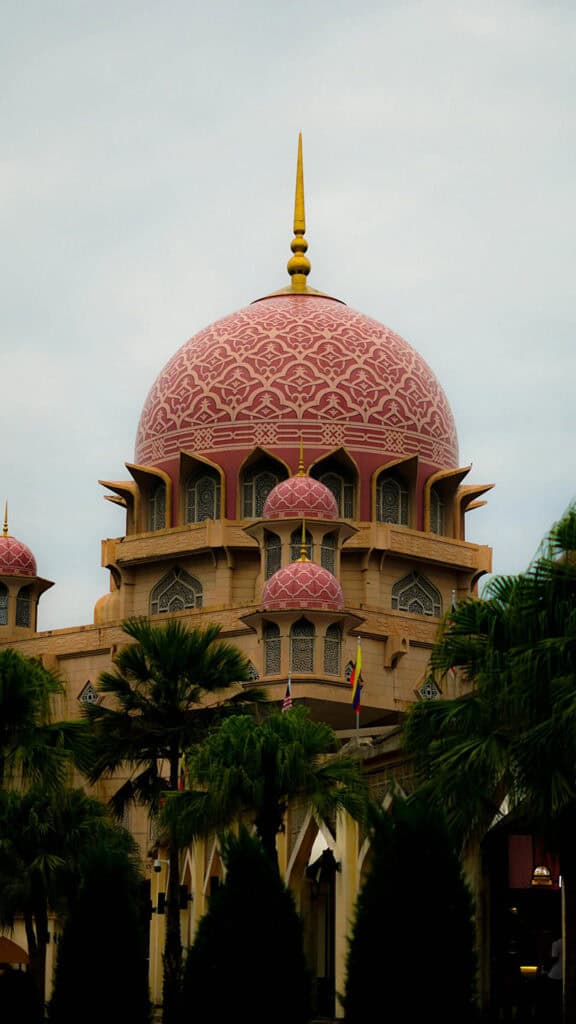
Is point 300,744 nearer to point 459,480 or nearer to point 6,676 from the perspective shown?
point 6,676

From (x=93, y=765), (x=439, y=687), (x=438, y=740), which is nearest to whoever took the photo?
(x=438, y=740)

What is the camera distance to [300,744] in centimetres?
2717

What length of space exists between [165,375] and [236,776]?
25.7 meters

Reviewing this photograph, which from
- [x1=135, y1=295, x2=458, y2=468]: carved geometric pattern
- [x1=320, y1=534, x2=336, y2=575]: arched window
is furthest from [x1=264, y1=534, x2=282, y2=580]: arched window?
[x1=135, y1=295, x2=458, y2=468]: carved geometric pattern

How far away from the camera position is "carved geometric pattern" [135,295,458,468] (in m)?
49.0

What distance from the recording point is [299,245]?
5416cm

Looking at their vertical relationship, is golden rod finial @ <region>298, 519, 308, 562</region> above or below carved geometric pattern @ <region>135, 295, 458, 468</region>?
below

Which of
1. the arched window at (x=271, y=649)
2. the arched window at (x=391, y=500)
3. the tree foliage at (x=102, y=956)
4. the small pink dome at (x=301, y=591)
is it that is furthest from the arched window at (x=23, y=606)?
the tree foliage at (x=102, y=956)

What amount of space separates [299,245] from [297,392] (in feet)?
22.0

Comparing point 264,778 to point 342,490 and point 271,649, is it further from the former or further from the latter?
point 342,490

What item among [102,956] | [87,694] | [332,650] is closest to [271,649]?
[332,650]

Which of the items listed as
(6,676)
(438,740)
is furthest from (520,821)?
(6,676)

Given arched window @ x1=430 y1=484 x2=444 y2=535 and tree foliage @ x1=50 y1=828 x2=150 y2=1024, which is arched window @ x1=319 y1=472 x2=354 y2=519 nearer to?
arched window @ x1=430 y1=484 x2=444 y2=535

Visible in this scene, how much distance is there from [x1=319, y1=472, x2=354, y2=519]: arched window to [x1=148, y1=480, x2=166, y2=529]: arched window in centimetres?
432
